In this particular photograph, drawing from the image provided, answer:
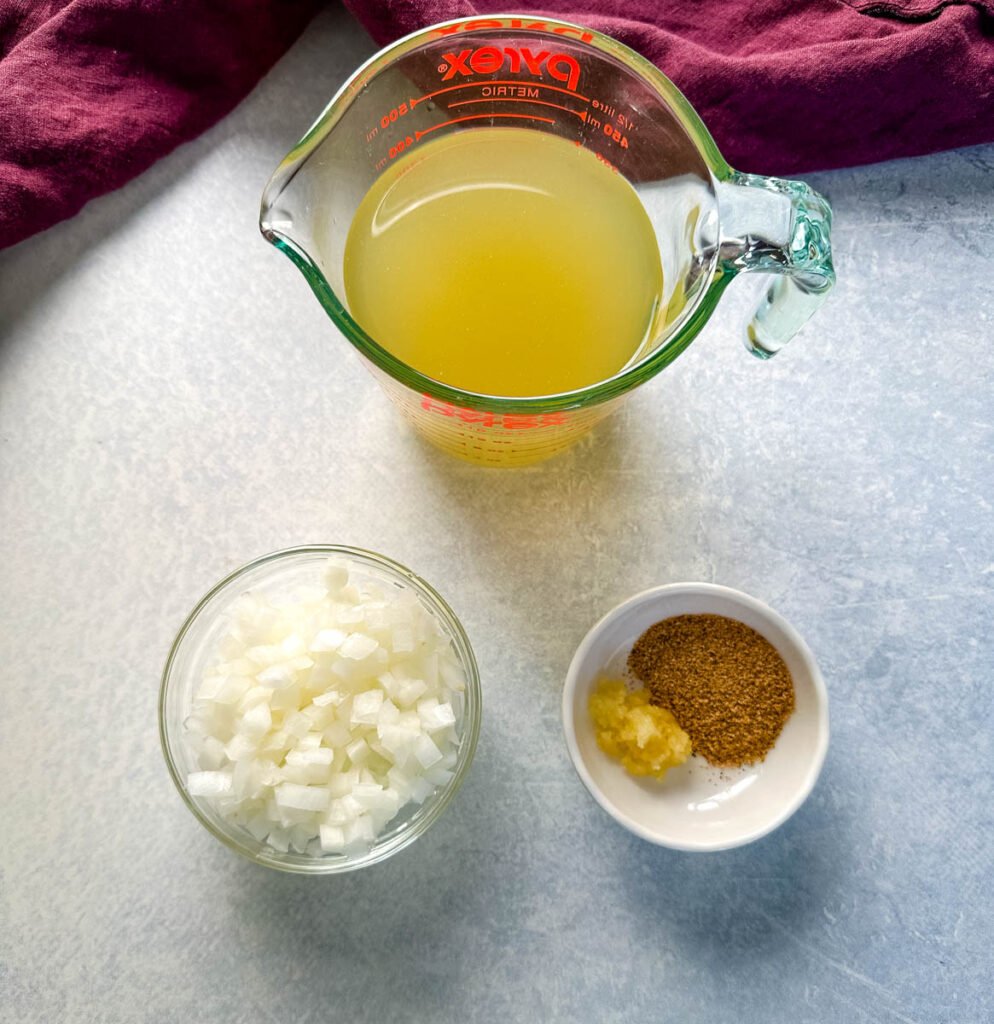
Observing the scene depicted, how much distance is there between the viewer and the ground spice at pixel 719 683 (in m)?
1.17

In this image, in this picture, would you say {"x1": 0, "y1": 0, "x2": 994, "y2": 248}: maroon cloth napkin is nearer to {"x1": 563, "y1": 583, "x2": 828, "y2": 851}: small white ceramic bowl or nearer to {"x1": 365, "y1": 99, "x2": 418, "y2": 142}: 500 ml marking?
{"x1": 365, "y1": 99, "x2": 418, "y2": 142}: 500 ml marking

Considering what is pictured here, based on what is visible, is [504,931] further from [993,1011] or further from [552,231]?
[552,231]

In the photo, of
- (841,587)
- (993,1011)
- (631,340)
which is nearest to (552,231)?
(631,340)

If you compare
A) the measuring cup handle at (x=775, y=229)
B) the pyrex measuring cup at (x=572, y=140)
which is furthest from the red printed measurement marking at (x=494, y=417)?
the measuring cup handle at (x=775, y=229)

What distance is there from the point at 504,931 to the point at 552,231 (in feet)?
2.69

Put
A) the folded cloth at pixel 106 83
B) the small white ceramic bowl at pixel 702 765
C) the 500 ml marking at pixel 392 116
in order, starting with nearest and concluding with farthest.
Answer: the 500 ml marking at pixel 392 116 → the small white ceramic bowl at pixel 702 765 → the folded cloth at pixel 106 83

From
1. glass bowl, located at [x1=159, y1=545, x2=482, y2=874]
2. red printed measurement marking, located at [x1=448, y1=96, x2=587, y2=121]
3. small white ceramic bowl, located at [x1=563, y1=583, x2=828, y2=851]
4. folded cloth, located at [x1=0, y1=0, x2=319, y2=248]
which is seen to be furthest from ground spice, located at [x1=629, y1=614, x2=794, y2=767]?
folded cloth, located at [x1=0, y1=0, x2=319, y2=248]

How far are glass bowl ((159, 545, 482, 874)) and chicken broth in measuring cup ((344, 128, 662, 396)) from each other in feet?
0.92

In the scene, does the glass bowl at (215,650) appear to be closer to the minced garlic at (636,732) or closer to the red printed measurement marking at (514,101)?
the minced garlic at (636,732)

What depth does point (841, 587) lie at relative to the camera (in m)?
A: 1.25

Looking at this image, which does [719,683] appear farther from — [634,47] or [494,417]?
[634,47]

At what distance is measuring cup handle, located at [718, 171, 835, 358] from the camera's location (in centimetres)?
90

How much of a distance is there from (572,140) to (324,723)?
682 mm

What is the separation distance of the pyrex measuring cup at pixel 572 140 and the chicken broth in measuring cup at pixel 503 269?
18 mm
